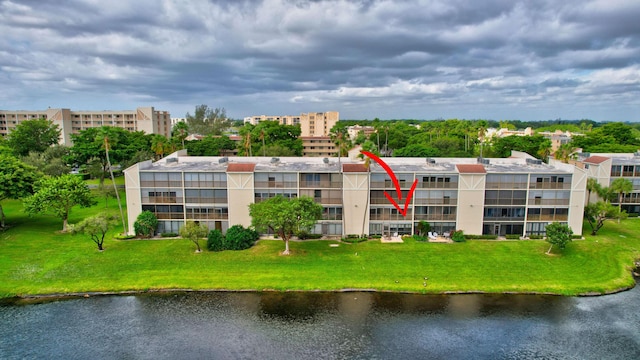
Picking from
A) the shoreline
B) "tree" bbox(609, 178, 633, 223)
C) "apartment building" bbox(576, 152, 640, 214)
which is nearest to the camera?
the shoreline

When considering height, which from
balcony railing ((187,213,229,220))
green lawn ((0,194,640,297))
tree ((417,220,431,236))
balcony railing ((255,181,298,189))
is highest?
balcony railing ((255,181,298,189))

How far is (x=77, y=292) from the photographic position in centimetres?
4494

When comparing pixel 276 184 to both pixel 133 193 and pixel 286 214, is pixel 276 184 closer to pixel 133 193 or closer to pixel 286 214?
pixel 286 214

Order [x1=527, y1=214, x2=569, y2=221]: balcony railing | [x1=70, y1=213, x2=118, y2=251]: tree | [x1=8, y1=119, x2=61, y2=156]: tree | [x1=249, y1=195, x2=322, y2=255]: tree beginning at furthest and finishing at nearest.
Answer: [x1=8, y1=119, x2=61, y2=156]: tree < [x1=527, y1=214, x2=569, y2=221]: balcony railing < [x1=70, y1=213, x2=118, y2=251]: tree < [x1=249, y1=195, x2=322, y2=255]: tree

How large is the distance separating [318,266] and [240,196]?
16.4m

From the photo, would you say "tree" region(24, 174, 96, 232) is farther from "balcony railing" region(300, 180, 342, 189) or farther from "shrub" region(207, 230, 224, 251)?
"balcony railing" region(300, 180, 342, 189)

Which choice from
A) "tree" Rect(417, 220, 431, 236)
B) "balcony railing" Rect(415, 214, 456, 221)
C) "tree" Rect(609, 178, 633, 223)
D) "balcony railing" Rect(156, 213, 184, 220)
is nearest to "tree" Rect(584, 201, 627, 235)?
"tree" Rect(609, 178, 633, 223)

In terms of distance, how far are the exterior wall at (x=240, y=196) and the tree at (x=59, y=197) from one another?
72.5 feet

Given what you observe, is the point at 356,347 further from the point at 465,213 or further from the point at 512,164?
the point at 512,164

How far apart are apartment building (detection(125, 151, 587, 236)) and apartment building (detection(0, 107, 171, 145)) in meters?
110

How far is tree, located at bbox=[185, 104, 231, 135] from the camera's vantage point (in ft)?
600

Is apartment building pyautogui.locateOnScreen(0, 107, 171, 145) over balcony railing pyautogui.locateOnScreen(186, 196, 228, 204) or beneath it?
over

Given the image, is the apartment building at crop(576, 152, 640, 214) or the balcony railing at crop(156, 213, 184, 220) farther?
the apartment building at crop(576, 152, 640, 214)

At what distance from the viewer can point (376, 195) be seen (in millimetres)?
59469
